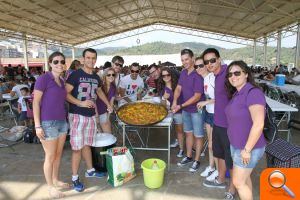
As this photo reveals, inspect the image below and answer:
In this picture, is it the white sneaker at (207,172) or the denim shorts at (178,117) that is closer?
the white sneaker at (207,172)

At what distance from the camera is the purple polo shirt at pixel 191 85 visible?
3.18 meters

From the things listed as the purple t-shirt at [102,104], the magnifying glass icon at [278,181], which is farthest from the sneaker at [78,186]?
the magnifying glass icon at [278,181]

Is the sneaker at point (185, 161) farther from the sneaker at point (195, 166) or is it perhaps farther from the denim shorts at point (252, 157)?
the denim shorts at point (252, 157)

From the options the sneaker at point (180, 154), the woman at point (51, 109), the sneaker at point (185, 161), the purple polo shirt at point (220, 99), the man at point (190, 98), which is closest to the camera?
the woman at point (51, 109)

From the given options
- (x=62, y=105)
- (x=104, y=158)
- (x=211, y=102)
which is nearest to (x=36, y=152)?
(x=104, y=158)

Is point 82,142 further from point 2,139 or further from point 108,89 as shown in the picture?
point 2,139

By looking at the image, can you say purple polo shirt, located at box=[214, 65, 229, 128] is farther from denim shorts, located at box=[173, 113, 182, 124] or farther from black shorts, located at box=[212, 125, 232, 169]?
denim shorts, located at box=[173, 113, 182, 124]

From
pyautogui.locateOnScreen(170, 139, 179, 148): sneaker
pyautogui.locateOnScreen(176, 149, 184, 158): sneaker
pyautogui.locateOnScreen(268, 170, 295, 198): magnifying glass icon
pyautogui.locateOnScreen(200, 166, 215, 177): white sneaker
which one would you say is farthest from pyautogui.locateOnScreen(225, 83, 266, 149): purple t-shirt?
pyautogui.locateOnScreen(170, 139, 179, 148): sneaker

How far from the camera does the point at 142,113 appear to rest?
3.55m

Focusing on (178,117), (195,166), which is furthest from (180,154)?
(178,117)

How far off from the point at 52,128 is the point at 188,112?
1.75m

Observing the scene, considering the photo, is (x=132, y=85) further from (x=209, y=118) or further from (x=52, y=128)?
(x=52, y=128)

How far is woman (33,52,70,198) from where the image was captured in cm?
241

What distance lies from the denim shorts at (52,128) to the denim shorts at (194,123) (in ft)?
5.42
